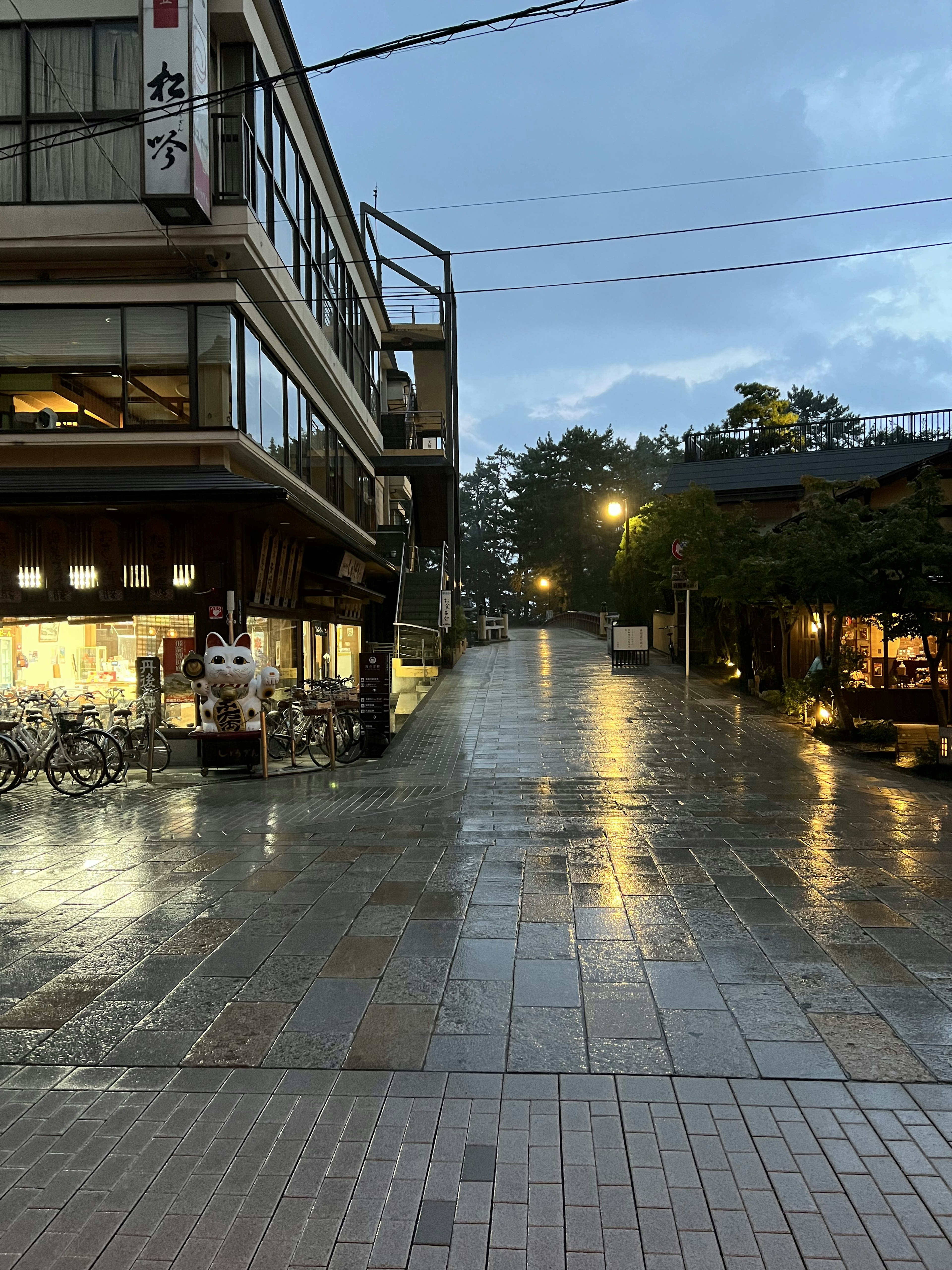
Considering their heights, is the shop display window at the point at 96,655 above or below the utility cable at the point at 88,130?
below

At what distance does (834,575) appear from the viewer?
14625 millimetres

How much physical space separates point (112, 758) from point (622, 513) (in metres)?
32.1

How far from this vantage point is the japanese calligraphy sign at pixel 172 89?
12.4 m

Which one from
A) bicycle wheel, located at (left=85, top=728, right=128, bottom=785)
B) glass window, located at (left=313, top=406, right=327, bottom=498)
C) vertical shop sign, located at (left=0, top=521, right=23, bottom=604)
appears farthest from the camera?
glass window, located at (left=313, top=406, right=327, bottom=498)

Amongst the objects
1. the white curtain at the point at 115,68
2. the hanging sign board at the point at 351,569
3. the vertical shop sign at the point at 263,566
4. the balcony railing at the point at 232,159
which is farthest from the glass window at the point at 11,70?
the hanging sign board at the point at 351,569

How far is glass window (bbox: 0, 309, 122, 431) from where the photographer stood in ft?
46.7

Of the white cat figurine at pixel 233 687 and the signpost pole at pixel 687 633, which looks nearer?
the white cat figurine at pixel 233 687

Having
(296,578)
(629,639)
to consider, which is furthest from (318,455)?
(629,639)

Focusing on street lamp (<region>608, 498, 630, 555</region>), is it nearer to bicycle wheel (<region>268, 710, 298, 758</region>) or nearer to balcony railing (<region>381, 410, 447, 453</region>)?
balcony railing (<region>381, 410, 447, 453</region>)

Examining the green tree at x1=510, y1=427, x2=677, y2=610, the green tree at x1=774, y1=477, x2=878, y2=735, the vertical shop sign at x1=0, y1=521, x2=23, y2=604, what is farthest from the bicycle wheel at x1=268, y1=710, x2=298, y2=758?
the green tree at x1=510, y1=427, x2=677, y2=610

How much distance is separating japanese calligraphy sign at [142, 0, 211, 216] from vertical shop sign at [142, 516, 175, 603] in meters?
4.69

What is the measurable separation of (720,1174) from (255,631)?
1352 centimetres

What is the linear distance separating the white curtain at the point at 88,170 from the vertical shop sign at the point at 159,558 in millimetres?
4853

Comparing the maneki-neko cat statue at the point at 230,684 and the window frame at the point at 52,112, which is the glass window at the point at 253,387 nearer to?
the window frame at the point at 52,112
